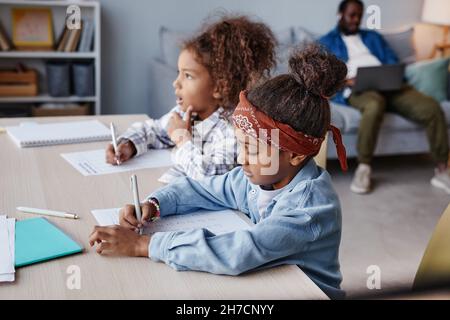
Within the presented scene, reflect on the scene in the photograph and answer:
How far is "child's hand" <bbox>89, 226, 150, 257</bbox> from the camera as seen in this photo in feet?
2.95

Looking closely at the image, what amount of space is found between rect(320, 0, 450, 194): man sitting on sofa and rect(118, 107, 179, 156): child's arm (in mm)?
1592

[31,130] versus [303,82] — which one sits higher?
[303,82]

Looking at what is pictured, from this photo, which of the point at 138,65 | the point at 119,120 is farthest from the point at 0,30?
the point at 119,120

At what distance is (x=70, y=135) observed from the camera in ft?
5.25

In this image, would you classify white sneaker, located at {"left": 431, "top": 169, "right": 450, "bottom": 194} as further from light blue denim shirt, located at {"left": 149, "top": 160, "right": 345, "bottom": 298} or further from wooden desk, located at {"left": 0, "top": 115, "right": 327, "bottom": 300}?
wooden desk, located at {"left": 0, "top": 115, "right": 327, "bottom": 300}

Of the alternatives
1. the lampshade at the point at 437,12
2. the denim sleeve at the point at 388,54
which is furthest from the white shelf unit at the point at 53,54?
the lampshade at the point at 437,12

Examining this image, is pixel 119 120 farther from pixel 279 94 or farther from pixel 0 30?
pixel 0 30

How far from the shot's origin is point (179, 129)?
4.80 feet

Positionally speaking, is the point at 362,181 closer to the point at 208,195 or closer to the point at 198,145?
the point at 198,145

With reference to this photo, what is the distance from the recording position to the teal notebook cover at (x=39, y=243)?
34.5 inches

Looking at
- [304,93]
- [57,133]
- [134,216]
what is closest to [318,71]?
[304,93]

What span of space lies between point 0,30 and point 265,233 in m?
2.81

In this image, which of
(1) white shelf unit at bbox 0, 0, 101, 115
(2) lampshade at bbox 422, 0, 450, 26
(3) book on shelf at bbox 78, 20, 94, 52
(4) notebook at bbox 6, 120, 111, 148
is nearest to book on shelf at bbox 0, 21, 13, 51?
(1) white shelf unit at bbox 0, 0, 101, 115

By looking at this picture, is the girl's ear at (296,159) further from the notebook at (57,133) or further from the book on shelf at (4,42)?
the book on shelf at (4,42)
